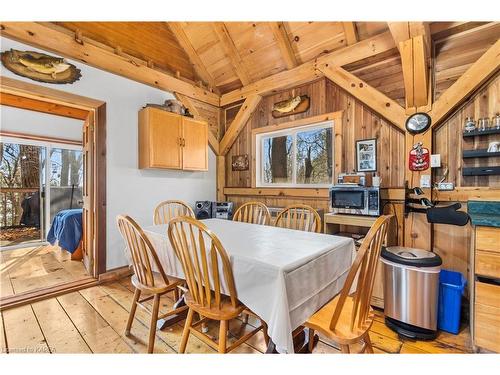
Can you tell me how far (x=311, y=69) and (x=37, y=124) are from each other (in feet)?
16.3

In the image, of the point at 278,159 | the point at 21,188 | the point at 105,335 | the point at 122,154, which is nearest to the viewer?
the point at 105,335

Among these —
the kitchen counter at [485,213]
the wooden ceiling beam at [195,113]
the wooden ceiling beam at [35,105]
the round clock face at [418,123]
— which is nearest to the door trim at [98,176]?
the wooden ceiling beam at [35,105]

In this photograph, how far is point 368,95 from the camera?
101 inches

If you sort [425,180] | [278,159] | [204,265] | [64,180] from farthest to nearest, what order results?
[64,180] → [278,159] → [425,180] → [204,265]

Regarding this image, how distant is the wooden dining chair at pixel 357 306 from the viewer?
1.07 meters

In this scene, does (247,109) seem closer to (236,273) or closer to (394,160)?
(394,160)

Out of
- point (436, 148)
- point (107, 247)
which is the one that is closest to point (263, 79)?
point (436, 148)

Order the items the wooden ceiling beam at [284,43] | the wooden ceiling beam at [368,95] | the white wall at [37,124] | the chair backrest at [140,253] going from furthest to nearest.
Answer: the white wall at [37,124]
the wooden ceiling beam at [284,43]
the wooden ceiling beam at [368,95]
the chair backrest at [140,253]

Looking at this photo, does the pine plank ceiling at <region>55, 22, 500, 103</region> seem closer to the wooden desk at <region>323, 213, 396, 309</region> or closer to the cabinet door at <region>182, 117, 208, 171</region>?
the cabinet door at <region>182, 117, 208, 171</region>

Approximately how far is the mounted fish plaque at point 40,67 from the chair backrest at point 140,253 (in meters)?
1.86

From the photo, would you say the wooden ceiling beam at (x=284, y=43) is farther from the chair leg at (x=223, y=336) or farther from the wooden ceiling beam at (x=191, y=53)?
the chair leg at (x=223, y=336)

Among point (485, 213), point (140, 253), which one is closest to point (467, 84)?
point (485, 213)

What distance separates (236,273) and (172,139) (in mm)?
2467

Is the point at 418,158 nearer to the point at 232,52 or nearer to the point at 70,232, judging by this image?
the point at 232,52
